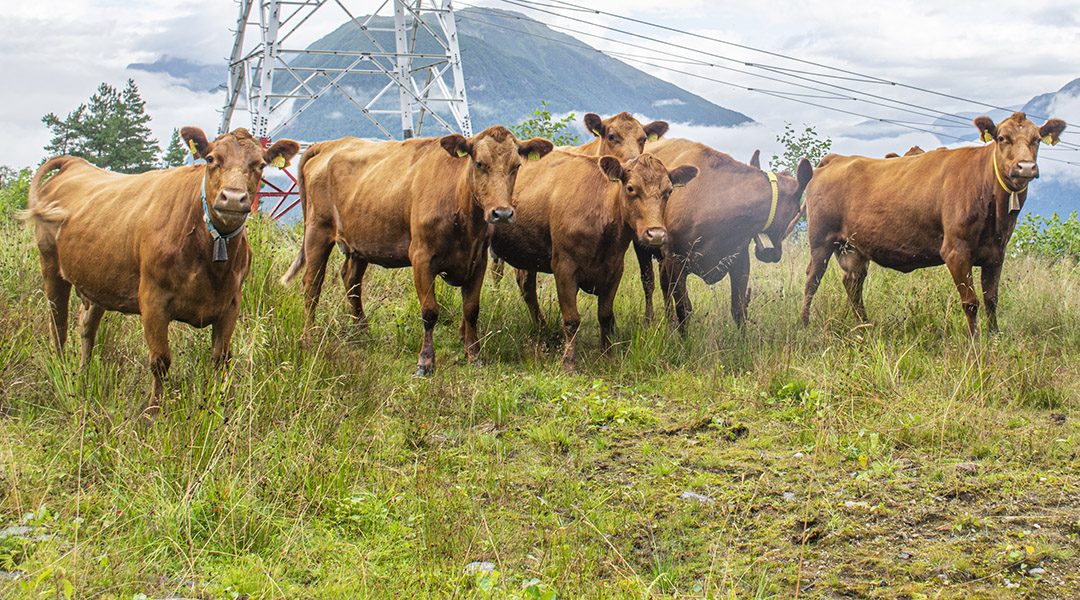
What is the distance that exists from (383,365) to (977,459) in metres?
4.55

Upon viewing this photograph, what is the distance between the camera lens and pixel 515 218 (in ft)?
29.5

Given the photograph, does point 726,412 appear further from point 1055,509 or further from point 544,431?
point 1055,509

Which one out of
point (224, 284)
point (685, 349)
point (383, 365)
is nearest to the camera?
point (224, 284)

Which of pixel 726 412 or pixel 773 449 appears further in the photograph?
pixel 726 412

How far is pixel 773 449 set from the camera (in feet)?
19.9

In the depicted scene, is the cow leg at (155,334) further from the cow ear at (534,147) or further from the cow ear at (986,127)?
the cow ear at (986,127)

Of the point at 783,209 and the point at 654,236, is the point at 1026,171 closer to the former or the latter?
the point at 783,209

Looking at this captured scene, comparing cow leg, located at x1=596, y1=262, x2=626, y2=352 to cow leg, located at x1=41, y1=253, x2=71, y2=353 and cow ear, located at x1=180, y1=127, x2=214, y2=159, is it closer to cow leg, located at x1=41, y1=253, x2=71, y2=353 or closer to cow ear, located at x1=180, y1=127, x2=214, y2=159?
cow ear, located at x1=180, y1=127, x2=214, y2=159

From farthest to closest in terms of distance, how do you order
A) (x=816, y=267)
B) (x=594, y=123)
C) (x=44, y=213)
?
(x=816, y=267) < (x=594, y=123) < (x=44, y=213)

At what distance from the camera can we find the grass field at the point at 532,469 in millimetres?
3941

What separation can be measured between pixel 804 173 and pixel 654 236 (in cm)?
395

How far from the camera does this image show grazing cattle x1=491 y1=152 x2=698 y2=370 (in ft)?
26.2

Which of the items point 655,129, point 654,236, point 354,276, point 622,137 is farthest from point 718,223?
point 354,276

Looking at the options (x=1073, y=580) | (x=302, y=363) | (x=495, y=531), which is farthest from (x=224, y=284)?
(x=1073, y=580)
